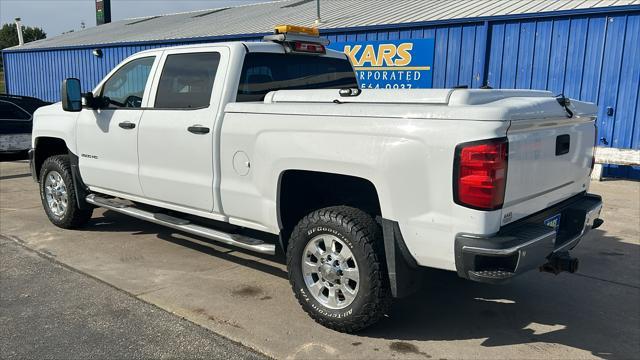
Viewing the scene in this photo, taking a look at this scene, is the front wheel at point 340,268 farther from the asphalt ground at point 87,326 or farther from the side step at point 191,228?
the asphalt ground at point 87,326

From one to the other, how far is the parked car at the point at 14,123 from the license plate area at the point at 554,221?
974cm

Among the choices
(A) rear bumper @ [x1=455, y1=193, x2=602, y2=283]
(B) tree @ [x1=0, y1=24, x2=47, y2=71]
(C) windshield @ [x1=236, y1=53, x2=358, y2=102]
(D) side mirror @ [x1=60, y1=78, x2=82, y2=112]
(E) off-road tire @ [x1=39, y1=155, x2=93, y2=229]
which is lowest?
(E) off-road tire @ [x1=39, y1=155, x2=93, y2=229]

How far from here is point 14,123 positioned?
10.4 metres

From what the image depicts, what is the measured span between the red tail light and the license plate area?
2.55m

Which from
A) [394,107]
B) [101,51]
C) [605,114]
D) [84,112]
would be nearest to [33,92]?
[101,51]

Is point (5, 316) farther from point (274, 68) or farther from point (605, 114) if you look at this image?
point (605, 114)

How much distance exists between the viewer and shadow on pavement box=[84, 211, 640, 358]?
141 inches

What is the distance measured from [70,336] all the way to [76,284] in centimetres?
103

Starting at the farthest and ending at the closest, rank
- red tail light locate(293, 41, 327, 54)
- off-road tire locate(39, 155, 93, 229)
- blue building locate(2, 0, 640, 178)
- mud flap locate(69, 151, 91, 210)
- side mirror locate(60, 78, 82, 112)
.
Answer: blue building locate(2, 0, 640, 178)
off-road tire locate(39, 155, 93, 229)
mud flap locate(69, 151, 91, 210)
side mirror locate(60, 78, 82, 112)
red tail light locate(293, 41, 327, 54)

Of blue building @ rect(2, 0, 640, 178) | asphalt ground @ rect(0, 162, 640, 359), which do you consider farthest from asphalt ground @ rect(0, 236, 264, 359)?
blue building @ rect(2, 0, 640, 178)

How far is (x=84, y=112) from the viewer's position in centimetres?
555

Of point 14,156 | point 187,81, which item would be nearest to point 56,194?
point 187,81

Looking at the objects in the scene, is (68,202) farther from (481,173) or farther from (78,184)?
(481,173)

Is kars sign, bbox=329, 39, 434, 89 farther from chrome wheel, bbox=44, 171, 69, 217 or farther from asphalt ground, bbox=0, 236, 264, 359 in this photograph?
asphalt ground, bbox=0, 236, 264, 359
